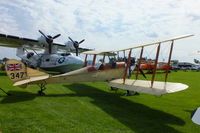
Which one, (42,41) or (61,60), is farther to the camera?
(42,41)

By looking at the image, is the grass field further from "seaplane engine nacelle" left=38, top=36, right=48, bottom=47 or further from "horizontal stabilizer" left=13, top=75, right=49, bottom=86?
"seaplane engine nacelle" left=38, top=36, right=48, bottom=47

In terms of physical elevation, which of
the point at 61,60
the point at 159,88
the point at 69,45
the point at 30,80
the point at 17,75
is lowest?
the point at 30,80

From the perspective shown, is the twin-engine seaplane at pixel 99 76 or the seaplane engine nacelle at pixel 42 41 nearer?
the twin-engine seaplane at pixel 99 76

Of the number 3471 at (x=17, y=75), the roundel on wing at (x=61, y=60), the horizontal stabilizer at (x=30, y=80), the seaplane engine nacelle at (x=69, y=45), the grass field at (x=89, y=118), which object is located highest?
the seaplane engine nacelle at (x=69, y=45)

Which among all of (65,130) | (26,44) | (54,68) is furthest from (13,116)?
(26,44)

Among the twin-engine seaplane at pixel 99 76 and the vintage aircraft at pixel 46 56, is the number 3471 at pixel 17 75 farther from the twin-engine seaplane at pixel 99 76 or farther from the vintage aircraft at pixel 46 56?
the vintage aircraft at pixel 46 56

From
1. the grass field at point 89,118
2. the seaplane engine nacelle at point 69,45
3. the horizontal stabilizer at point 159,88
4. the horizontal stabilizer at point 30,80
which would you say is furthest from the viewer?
the seaplane engine nacelle at point 69,45

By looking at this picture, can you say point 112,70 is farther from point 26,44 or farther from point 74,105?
point 26,44

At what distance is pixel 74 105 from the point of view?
7.20 meters

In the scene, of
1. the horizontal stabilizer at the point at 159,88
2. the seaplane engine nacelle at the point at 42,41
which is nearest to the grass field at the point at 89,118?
the horizontal stabilizer at the point at 159,88

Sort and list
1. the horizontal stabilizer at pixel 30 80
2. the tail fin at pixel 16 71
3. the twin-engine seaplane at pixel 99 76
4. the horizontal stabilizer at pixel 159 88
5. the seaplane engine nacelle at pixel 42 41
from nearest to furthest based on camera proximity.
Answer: the horizontal stabilizer at pixel 159 88
the twin-engine seaplane at pixel 99 76
the horizontal stabilizer at pixel 30 80
the tail fin at pixel 16 71
the seaplane engine nacelle at pixel 42 41

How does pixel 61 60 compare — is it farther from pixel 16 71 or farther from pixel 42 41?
pixel 16 71

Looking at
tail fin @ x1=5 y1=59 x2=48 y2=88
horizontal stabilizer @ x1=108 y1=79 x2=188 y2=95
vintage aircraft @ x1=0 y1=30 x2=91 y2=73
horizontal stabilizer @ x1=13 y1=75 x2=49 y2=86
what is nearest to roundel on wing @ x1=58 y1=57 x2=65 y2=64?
vintage aircraft @ x1=0 y1=30 x2=91 y2=73

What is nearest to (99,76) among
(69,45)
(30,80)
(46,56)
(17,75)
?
(30,80)
